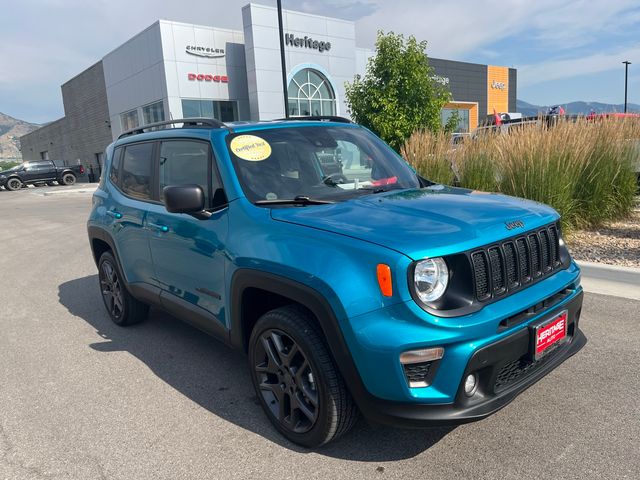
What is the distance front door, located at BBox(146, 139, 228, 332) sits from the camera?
3174 millimetres

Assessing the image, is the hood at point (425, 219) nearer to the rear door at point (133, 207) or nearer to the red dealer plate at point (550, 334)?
the red dealer plate at point (550, 334)

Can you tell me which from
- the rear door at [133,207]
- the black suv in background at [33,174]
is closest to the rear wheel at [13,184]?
the black suv in background at [33,174]

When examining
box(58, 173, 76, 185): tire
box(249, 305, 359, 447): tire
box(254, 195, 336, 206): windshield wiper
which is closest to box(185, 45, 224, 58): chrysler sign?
box(58, 173, 76, 185): tire

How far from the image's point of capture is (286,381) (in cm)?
277

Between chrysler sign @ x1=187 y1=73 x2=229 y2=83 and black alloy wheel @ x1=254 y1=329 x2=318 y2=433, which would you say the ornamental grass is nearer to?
black alloy wheel @ x1=254 y1=329 x2=318 y2=433

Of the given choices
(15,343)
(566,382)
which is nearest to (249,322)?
(566,382)

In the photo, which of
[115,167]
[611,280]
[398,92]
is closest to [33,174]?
[398,92]

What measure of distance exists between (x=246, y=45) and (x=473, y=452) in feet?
83.7

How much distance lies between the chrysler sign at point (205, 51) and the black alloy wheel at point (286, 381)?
25.5 m

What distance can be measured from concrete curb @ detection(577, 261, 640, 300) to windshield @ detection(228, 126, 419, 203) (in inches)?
106

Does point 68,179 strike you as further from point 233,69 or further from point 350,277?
point 350,277

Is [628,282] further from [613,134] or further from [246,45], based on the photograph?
[246,45]

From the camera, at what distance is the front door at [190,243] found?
10.4ft

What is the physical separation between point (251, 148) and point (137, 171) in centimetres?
155
